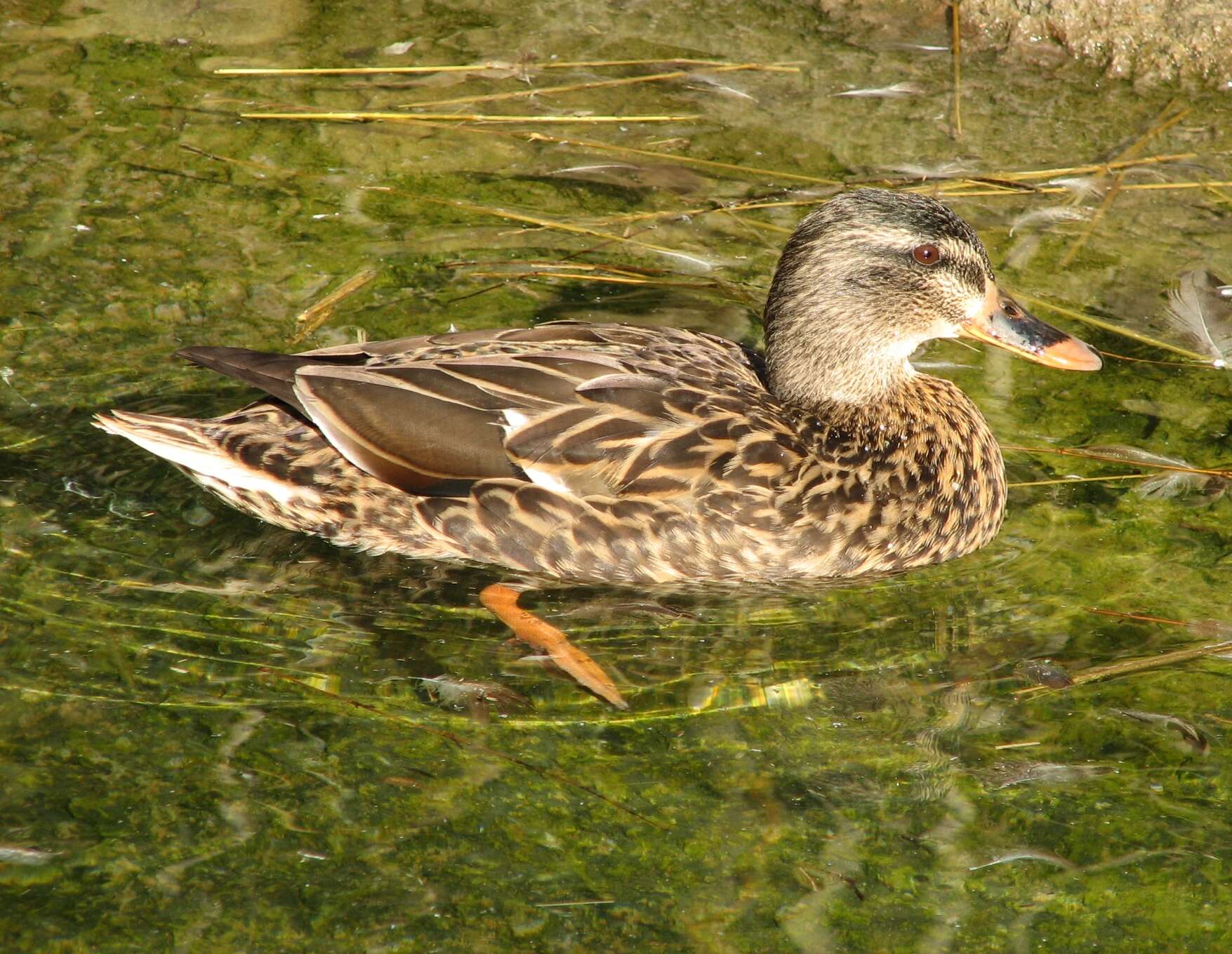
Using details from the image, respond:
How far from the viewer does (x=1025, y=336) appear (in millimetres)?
5512

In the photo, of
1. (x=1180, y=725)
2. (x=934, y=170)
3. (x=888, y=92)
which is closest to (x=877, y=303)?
(x=1180, y=725)

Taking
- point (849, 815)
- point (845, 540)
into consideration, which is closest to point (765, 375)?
point (845, 540)

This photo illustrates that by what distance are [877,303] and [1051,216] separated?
6.90ft

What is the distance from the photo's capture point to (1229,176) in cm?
736

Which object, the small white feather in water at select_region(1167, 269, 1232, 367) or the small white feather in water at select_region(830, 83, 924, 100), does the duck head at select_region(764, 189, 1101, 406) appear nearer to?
the small white feather in water at select_region(1167, 269, 1232, 367)

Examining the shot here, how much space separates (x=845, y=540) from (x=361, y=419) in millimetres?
1757

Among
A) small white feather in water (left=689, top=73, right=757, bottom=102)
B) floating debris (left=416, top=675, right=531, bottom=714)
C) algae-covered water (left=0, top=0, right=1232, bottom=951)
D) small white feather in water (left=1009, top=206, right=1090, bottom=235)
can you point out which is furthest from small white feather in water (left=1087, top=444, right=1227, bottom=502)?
small white feather in water (left=689, top=73, right=757, bottom=102)

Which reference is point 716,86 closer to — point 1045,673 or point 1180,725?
point 1045,673

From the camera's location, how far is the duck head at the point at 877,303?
537 centimetres

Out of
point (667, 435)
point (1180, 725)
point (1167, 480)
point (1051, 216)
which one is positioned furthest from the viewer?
point (1051, 216)

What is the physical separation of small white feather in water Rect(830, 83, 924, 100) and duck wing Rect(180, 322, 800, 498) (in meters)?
3.30

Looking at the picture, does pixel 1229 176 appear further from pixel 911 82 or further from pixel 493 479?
pixel 493 479

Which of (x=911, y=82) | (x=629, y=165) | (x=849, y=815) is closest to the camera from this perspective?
(x=849, y=815)

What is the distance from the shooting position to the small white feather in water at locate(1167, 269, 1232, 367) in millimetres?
6312
